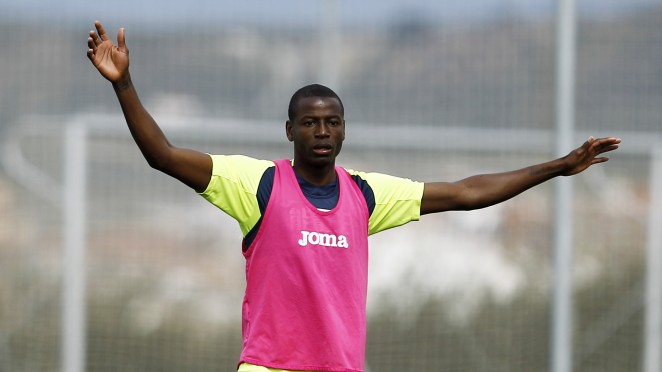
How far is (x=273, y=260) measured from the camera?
171 inches

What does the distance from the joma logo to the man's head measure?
285 mm

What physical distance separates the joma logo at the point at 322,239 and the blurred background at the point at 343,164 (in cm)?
306

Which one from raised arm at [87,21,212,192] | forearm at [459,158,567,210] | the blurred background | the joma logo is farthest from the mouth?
the blurred background

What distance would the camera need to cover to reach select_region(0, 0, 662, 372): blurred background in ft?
24.0

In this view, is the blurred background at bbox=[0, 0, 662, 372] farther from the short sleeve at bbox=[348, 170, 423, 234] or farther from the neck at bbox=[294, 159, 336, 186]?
the neck at bbox=[294, 159, 336, 186]

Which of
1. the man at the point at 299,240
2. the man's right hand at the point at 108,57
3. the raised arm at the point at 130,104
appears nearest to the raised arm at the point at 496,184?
the man at the point at 299,240

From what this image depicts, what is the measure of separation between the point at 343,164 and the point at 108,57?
3490 mm

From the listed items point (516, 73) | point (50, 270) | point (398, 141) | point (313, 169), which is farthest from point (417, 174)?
point (313, 169)

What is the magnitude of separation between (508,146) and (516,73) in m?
0.49

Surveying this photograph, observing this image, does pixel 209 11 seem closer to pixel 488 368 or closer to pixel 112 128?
pixel 112 128

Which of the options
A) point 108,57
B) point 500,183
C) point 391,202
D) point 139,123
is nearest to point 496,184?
point 500,183

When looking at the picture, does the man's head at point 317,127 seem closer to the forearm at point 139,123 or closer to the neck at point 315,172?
the neck at point 315,172

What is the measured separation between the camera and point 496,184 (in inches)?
191

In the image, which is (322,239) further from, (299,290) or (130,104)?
(130,104)
